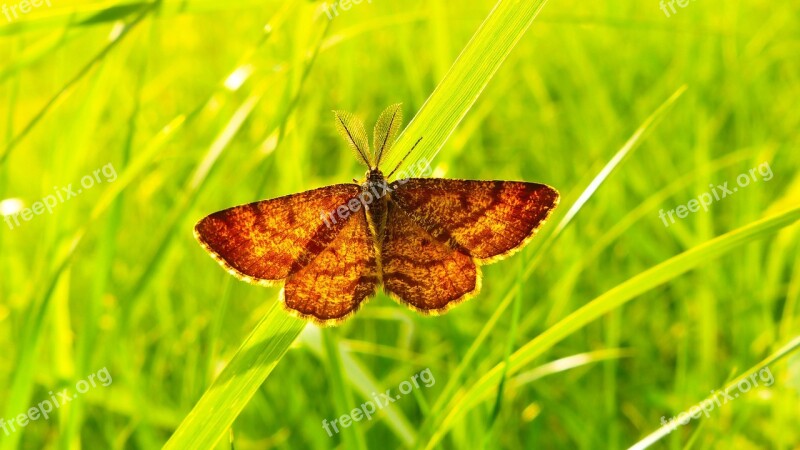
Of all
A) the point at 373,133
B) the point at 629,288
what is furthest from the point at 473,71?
the point at 629,288

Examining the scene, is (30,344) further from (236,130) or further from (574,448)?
(574,448)

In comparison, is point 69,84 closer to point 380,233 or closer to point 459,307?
point 380,233

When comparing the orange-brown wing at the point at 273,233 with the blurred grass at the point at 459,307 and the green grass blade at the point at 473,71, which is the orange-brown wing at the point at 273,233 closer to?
the blurred grass at the point at 459,307

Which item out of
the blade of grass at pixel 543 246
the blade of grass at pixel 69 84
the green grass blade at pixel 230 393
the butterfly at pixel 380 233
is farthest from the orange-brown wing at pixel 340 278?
the blade of grass at pixel 69 84

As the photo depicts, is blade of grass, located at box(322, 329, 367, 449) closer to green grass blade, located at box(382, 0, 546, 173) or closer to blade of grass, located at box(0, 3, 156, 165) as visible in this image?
green grass blade, located at box(382, 0, 546, 173)

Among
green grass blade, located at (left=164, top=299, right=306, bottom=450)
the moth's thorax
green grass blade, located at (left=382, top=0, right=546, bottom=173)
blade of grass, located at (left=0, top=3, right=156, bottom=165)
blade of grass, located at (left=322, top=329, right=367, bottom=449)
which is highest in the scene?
blade of grass, located at (left=0, top=3, right=156, bottom=165)

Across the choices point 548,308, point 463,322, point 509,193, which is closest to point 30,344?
point 509,193

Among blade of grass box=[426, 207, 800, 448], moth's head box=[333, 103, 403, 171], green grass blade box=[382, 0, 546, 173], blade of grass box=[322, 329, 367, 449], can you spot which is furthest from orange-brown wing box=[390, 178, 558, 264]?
blade of grass box=[322, 329, 367, 449]
